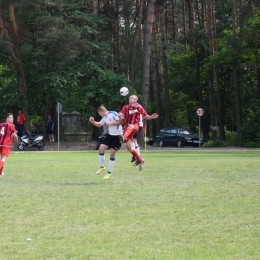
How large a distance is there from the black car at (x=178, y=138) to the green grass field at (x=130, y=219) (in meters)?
41.3

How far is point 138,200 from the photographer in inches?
531

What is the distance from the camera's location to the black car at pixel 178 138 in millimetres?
59656

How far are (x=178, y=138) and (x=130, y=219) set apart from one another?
49172 mm

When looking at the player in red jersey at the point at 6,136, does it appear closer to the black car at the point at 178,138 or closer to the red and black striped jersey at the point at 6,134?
the red and black striped jersey at the point at 6,134

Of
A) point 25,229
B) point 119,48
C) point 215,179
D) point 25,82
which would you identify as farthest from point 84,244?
point 119,48

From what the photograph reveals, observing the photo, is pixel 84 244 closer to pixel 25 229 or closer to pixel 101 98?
pixel 25 229

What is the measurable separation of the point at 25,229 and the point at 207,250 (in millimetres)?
2826

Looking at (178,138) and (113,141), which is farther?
(178,138)

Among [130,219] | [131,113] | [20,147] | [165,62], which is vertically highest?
[165,62]

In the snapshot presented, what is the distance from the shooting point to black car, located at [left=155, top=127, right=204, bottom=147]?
5966 cm

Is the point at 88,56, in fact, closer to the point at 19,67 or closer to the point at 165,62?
the point at 19,67

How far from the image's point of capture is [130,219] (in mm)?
10992

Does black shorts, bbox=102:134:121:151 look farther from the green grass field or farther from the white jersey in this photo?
the green grass field

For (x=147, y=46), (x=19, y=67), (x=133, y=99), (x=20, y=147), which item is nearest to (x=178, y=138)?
(x=147, y=46)
